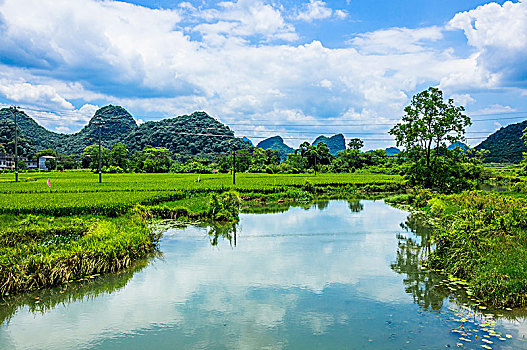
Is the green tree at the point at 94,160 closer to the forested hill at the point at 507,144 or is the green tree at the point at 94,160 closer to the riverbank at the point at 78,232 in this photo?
the riverbank at the point at 78,232

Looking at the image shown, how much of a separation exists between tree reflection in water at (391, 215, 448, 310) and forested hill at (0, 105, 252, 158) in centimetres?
6449

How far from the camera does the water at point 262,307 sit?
6.46 meters

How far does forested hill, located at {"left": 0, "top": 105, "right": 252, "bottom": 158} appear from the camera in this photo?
85.4 metres

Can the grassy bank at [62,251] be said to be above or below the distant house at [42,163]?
below

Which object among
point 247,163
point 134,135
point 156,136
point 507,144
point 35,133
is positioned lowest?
point 247,163

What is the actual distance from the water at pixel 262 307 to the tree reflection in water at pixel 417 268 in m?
0.03

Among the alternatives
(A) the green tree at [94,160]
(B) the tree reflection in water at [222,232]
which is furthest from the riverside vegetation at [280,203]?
(A) the green tree at [94,160]

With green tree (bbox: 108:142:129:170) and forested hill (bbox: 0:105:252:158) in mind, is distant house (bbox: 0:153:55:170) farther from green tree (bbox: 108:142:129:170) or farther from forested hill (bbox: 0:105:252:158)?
green tree (bbox: 108:142:129:170)

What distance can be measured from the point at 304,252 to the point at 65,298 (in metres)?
6.96

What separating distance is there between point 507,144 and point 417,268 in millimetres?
77817

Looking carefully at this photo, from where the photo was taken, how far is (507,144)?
242ft

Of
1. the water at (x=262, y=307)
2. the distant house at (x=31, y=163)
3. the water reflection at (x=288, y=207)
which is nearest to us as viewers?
the water at (x=262, y=307)

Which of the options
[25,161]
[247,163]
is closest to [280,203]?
[247,163]

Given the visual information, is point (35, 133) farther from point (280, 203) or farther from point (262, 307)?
point (262, 307)
